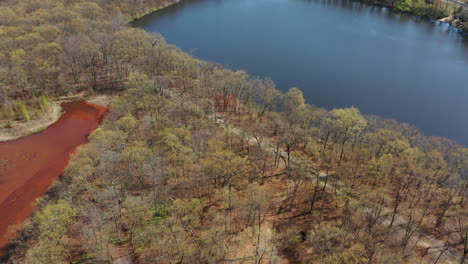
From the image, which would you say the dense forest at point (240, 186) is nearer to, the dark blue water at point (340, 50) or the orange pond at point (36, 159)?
the orange pond at point (36, 159)

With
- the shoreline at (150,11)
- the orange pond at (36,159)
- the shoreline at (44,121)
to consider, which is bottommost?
the orange pond at (36,159)

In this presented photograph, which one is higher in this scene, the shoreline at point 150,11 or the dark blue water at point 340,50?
the shoreline at point 150,11

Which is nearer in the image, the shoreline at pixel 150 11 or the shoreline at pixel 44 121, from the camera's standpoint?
the shoreline at pixel 44 121

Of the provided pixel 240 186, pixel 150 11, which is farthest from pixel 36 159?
pixel 150 11

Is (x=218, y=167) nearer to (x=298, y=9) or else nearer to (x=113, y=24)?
(x=113, y=24)

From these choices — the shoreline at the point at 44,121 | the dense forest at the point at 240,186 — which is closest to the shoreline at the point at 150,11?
the shoreline at the point at 44,121

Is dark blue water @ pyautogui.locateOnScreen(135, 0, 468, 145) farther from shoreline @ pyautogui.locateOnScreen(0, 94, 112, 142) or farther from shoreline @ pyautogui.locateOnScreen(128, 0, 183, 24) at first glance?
shoreline @ pyautogui.locateOnScreen(0, 94, 112, 142)

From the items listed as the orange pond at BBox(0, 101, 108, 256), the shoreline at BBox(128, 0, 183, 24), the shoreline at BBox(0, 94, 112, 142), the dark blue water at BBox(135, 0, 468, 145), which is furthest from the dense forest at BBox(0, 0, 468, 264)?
the shoreline at BBox(128, 0, 183, 24)
